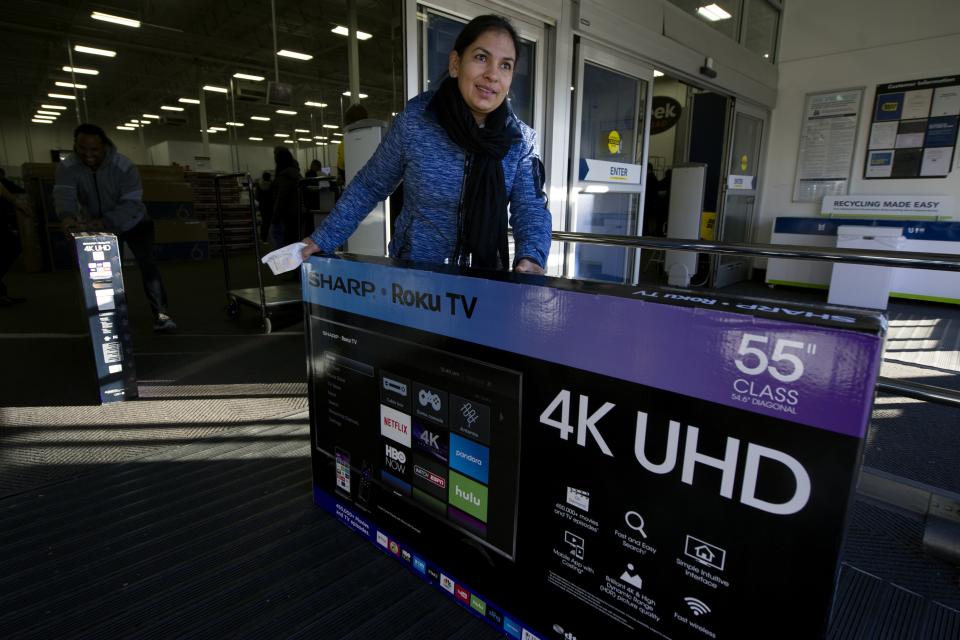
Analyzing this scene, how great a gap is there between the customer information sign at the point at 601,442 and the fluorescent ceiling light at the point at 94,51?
14394 millimetres

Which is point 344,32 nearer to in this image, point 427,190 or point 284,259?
point 427,190

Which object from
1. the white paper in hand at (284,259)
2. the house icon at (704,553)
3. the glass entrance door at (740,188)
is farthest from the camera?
the glass entrance door at (740,188)

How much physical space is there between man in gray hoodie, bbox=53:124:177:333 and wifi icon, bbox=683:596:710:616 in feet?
12.8

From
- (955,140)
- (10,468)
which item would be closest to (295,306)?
(10,468)

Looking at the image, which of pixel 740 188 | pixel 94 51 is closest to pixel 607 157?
pixel 740 188

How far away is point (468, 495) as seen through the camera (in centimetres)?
122

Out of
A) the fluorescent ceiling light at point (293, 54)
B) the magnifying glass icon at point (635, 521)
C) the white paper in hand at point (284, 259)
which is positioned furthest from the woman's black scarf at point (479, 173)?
the fluorescent ceiling light at point (293, 54)

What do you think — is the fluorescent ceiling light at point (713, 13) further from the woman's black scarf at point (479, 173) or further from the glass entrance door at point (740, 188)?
the woman's black scarf at point (479, 173)

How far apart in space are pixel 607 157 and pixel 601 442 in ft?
12.7

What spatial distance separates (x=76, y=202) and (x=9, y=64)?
15250 millimetres

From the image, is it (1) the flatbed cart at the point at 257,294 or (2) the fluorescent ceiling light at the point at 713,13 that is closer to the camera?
(1) the flatbed cart at the point at 257,294

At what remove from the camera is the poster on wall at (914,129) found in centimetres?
607

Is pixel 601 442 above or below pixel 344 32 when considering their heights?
below

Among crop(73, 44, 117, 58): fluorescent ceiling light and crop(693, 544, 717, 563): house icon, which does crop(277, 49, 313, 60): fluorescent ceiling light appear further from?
crop(693, 544, 717, 563): house icon
